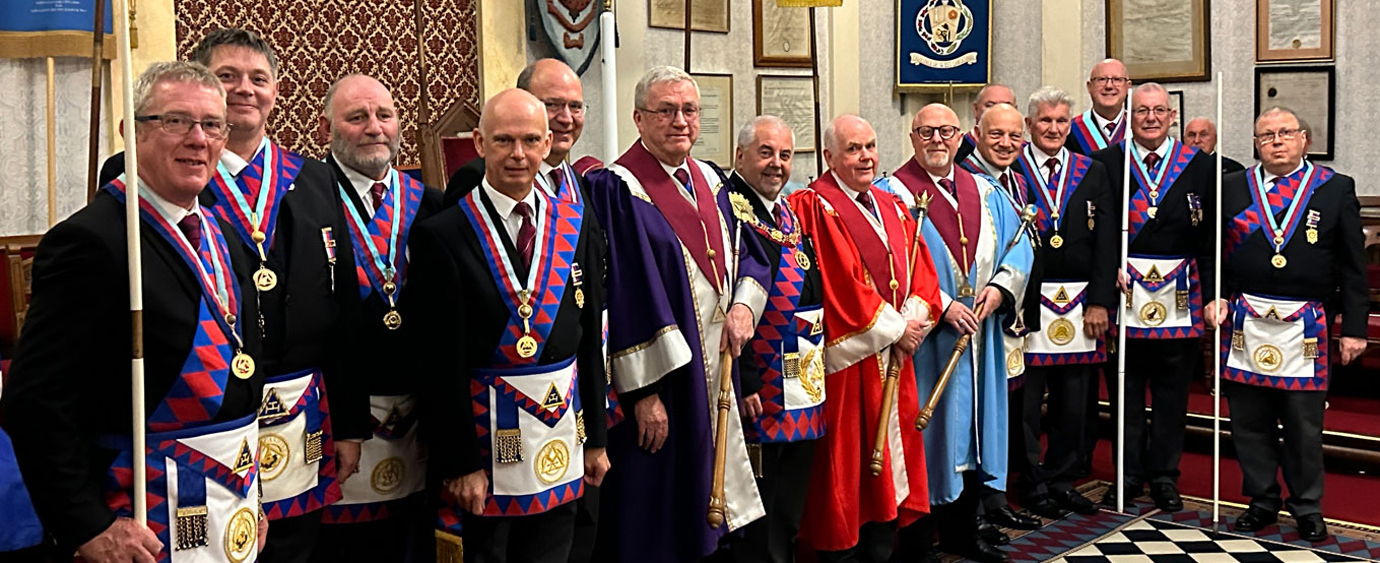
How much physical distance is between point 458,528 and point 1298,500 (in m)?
3.69

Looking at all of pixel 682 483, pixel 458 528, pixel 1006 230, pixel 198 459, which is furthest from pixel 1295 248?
pixel 198 459

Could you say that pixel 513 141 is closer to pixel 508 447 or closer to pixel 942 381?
pixel 508 447

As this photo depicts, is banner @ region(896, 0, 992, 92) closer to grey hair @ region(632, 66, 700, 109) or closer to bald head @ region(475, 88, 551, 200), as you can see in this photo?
grey hair @ region(632, 66, 700, 109)

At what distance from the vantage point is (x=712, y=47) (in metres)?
9.13

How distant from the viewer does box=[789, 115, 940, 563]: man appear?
4637mm

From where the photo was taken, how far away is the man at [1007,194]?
5.41 m

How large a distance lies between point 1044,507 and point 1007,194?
137cm

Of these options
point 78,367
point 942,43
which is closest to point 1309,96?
point 942,43

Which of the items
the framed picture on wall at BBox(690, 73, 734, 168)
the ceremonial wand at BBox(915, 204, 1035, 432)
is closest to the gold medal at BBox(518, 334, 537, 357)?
the ceremonial wand at BBox(915, 204, 1035, 432)

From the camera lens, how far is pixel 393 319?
3.44 metres

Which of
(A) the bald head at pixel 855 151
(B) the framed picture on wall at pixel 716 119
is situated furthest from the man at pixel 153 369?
(B) the framed picture on wall at pixel 716 119

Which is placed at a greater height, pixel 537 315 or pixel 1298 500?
pixel 537 315

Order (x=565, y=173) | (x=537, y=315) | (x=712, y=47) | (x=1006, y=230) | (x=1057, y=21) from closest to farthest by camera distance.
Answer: (x=537, y=315), (x=565, y=173), (x=1006, y=230), (x=712, y=47), (x=1057, y=21)

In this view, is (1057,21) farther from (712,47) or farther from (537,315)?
(537,315)
